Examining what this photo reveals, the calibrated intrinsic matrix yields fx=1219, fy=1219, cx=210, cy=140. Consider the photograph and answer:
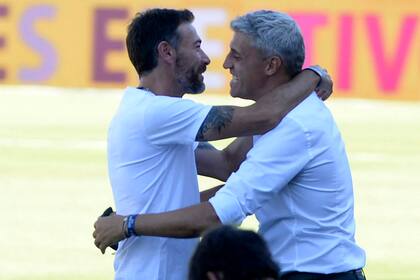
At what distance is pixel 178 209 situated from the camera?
193 inches

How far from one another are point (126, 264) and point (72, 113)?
19.3m

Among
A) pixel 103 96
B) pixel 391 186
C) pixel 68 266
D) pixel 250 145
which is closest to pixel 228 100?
pixel 103 96

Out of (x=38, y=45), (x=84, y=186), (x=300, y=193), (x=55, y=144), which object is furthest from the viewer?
(x=38, y=45)

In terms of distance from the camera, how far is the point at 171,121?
16.4 feet

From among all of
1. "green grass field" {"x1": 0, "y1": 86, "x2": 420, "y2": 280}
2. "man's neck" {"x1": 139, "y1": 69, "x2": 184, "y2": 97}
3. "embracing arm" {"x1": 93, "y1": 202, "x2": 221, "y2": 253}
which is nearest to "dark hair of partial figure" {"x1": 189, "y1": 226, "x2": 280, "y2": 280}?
"embracing arm" {"x1": 93, "y1": 202, "x2": 221, "y2": 253}

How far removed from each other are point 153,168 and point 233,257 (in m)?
2.08

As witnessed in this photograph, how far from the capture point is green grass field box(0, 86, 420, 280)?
35.2 ft

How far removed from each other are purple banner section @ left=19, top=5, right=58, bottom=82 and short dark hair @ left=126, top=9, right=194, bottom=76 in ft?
77.8

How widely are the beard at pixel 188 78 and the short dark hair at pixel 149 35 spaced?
0.33ft

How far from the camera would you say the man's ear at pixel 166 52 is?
5262 mm

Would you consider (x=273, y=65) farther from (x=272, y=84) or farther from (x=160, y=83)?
(x=160, y=83)

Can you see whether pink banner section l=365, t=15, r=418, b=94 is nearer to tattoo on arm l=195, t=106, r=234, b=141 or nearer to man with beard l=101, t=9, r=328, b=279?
man with beard l=101, t=9, r=328, b=279

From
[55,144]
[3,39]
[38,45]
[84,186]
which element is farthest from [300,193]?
[3,39]

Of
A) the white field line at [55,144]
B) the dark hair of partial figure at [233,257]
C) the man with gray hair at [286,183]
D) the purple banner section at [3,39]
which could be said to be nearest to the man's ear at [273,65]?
the man with gray hair at [286,183]
